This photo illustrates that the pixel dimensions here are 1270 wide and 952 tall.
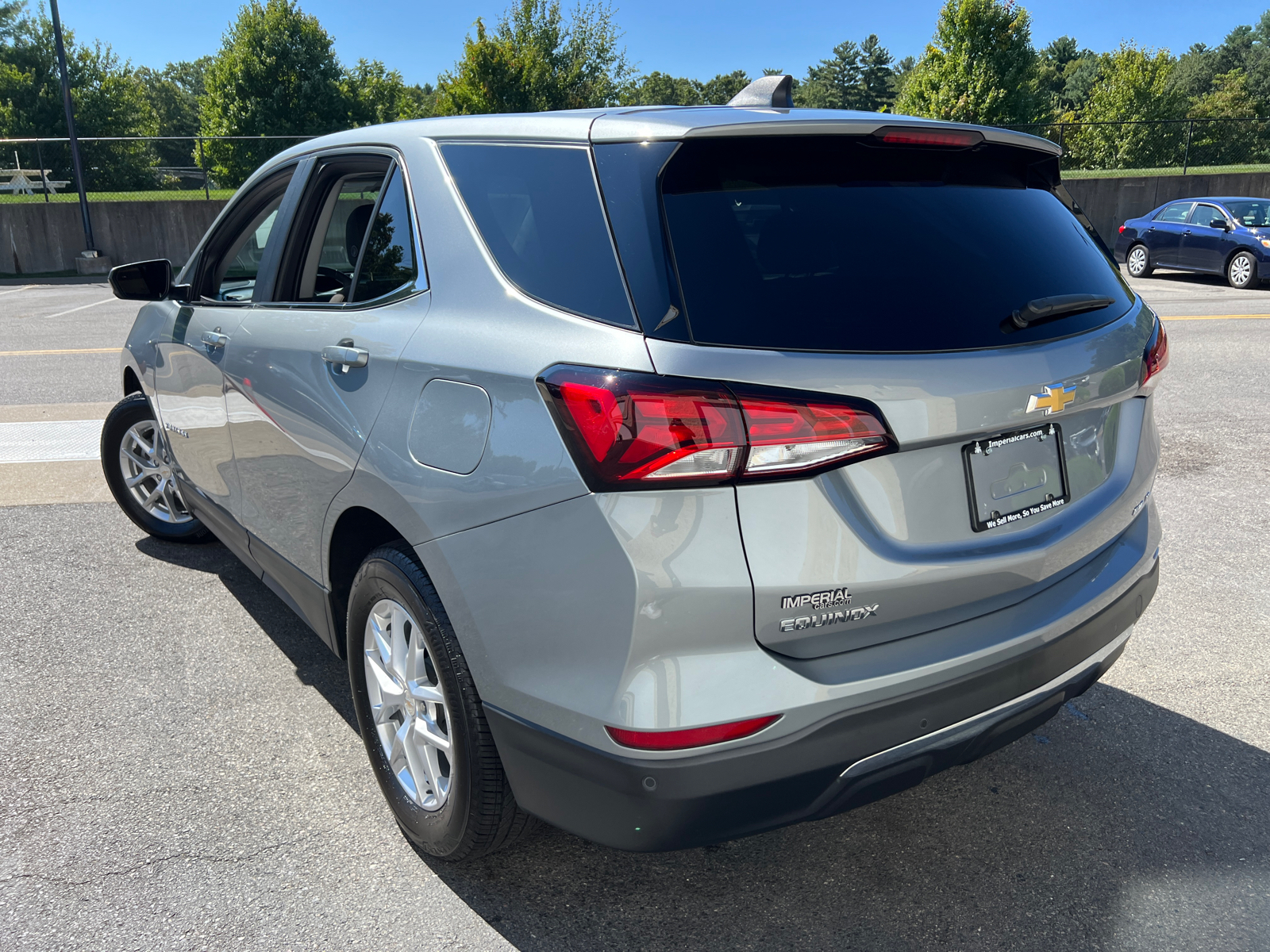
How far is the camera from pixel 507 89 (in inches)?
1465

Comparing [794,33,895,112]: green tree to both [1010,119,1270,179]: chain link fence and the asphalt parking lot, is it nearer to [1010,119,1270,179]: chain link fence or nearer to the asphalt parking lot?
[1010,119,1270,179]: chain link fence

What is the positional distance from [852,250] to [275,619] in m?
2.92

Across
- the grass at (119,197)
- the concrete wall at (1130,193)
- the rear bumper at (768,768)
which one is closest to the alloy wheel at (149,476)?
Answer: the rear bumper at (768,768)

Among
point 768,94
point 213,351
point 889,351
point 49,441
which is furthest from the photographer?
point 49,441

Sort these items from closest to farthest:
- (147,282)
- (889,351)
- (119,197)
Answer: (889,351), (147,282), (119,197)

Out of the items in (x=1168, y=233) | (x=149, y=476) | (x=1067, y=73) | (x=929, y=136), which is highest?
(x=1067, y=73)

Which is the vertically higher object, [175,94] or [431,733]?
[175,94]

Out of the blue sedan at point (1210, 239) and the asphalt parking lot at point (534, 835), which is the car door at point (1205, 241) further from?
the asphalt parking lot at point (534, 835)

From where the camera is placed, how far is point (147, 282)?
4.08 metres

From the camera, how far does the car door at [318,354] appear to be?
2.44 m

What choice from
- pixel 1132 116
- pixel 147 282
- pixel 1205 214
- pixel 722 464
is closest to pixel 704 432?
pixel 722 464

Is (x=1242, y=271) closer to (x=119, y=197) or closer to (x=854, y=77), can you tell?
(x=119, y=197)

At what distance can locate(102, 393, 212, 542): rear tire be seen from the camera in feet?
15.2

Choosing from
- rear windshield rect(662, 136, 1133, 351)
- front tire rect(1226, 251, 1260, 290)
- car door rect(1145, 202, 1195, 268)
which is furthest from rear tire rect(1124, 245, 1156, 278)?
rear windshield rect(662, 136, 1133, 351)
